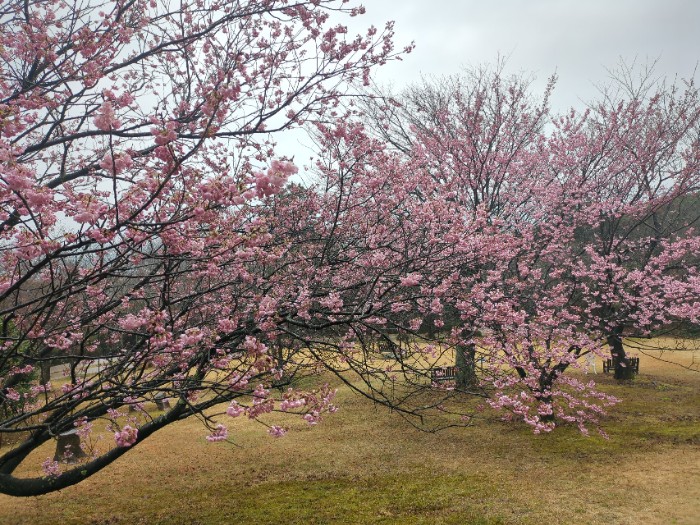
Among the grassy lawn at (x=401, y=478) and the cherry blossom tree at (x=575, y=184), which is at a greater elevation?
the cherry blossom tree at (x=575, y=184)

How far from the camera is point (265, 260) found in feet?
17.0

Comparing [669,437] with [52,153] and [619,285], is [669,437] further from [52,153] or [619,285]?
[52,153]

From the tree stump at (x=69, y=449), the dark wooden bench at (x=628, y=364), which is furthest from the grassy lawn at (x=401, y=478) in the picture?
the dark wooden bench at (x=628, y=364)

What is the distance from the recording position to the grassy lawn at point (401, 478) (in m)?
7.44

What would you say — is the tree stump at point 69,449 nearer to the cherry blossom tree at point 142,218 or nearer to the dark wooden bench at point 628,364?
the cherry blossom tree at point 142,218

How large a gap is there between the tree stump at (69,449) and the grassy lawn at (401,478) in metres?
1.15

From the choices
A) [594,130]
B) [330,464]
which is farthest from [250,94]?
[594,130]

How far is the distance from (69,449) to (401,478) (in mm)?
7945

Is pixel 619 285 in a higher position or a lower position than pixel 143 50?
lower

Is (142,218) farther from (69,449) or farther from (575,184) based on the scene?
(575,184)

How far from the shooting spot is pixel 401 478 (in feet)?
29.4

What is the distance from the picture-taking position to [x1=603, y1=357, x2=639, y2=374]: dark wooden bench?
18.1m

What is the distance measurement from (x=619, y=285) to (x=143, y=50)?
1233 centimetres

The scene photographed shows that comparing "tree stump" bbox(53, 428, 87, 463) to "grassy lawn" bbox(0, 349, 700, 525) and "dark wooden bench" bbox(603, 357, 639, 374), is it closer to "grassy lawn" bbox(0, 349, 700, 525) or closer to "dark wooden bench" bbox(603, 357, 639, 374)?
"grassy lawn" bbox(0, 349, 700, 525)
